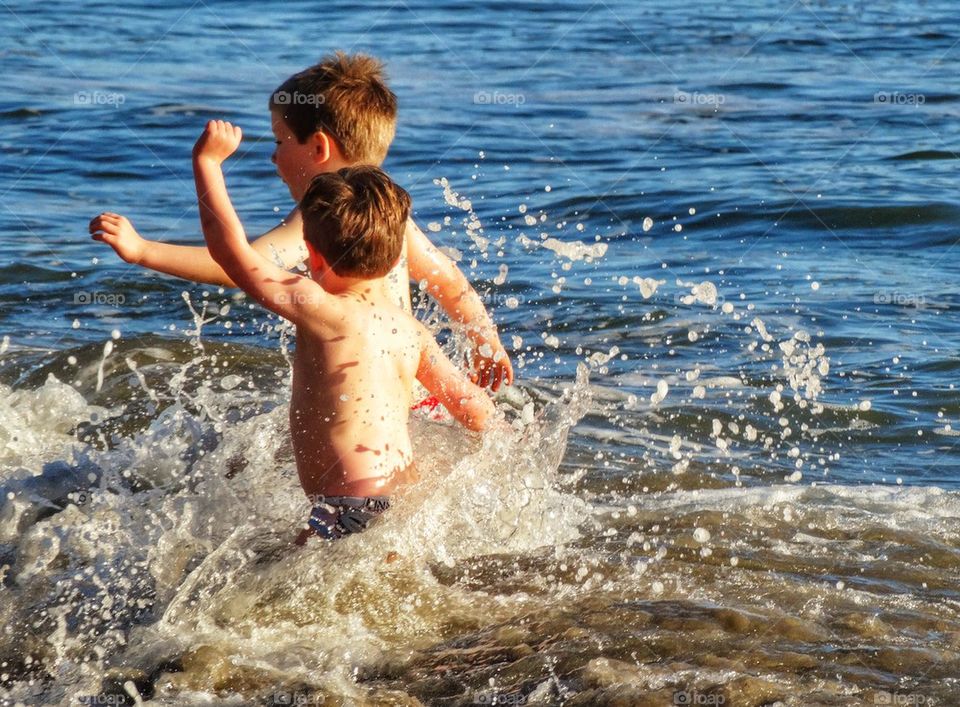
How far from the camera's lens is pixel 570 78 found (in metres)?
14.0

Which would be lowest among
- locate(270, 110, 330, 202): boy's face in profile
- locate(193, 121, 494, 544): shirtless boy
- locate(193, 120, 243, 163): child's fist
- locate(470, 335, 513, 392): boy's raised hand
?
locate(470, 335, 513, 392): boy's raised hand

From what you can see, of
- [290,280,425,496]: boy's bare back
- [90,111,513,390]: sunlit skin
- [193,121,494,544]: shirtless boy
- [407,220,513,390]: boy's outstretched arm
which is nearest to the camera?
[193,121,494,544]: shirtless boy

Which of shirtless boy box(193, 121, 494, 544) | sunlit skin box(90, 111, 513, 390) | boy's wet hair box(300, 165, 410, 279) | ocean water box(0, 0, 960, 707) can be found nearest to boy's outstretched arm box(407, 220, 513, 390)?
sunlit skin box(90, 111, 513, 390)

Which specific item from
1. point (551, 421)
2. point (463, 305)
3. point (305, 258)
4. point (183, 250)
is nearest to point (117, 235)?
point (183, 250)

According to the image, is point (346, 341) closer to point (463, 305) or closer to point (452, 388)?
point (452, 388)

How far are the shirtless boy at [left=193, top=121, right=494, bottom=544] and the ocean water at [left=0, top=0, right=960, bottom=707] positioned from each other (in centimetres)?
19

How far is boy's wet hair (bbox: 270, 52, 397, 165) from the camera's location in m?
4.84

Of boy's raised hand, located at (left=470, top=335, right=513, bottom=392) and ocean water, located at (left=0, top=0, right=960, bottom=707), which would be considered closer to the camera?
ocean water, located at (left=0, top=0, right=960, bottom=707)

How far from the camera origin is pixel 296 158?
489 cm

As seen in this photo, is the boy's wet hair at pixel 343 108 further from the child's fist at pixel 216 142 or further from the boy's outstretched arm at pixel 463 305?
the child's fist at pixel 216 142

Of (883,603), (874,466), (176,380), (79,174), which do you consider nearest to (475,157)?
(79,174)

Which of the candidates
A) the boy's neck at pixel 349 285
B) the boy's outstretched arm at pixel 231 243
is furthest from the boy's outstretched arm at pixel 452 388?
the boy's outstretched arm at pixel 231 243

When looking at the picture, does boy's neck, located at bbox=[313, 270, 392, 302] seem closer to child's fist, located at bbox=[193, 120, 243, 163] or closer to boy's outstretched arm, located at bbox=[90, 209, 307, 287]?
boy's outstretched arm, located at bbox=[90, 209, 307, 287]

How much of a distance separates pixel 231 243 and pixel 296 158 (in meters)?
1.04
